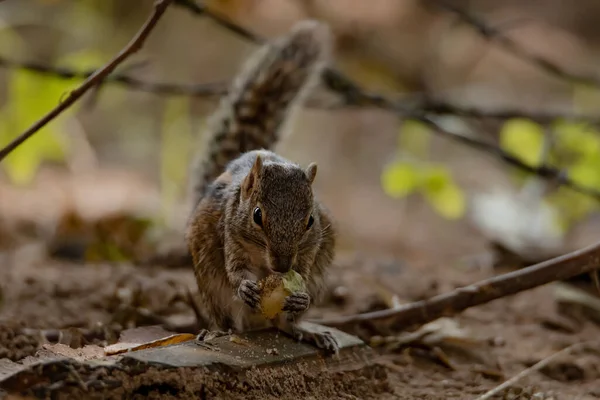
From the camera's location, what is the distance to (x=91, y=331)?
270cm

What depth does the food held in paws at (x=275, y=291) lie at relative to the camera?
243cm

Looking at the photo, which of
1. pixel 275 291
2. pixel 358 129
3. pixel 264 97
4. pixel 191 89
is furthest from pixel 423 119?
pixel 358 129

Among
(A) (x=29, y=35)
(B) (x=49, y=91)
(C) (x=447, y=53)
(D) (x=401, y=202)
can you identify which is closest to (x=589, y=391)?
(B) (x=49, y=91)

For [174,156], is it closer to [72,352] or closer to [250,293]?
[250,293]

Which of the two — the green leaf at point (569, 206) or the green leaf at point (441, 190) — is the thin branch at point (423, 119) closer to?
the green leaf at point (441, 190)

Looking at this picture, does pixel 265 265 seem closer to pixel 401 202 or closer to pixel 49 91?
pixel 49 91

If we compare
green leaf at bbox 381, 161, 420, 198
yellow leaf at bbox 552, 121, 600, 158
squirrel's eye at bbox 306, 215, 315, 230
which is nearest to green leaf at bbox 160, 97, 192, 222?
green leaf at bbox 381, 161, 420, 198

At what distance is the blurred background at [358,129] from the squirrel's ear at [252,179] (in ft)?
4.44

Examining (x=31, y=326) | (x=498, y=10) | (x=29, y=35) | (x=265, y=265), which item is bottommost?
(x=31, y=326)

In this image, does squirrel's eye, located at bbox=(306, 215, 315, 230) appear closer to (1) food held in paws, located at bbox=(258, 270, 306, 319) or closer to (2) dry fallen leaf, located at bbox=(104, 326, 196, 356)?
(1) food held in paws, located at bbox=(258, 270, 306, 319)

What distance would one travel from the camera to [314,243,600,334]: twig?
2631 millimetres

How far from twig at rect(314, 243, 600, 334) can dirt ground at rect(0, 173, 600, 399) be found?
0.18 metres

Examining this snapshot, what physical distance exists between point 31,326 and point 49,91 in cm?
191

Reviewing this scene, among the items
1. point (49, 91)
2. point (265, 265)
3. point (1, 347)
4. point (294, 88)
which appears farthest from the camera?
point (49, 91)
